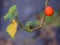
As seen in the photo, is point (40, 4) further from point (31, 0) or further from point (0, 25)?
point (0, 25)

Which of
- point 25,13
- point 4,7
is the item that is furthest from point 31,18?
point 4,7

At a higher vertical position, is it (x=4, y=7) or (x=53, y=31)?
(x=4, y=7)

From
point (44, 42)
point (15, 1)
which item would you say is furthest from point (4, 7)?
point (44, 42)

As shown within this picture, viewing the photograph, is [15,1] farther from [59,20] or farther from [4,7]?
[59,20]

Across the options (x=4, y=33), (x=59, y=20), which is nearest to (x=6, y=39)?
(x=4, y=33)

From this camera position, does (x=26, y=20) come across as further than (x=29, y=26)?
Yes

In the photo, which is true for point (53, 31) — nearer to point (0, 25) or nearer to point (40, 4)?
point (40, 4)

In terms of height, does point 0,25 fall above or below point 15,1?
below
